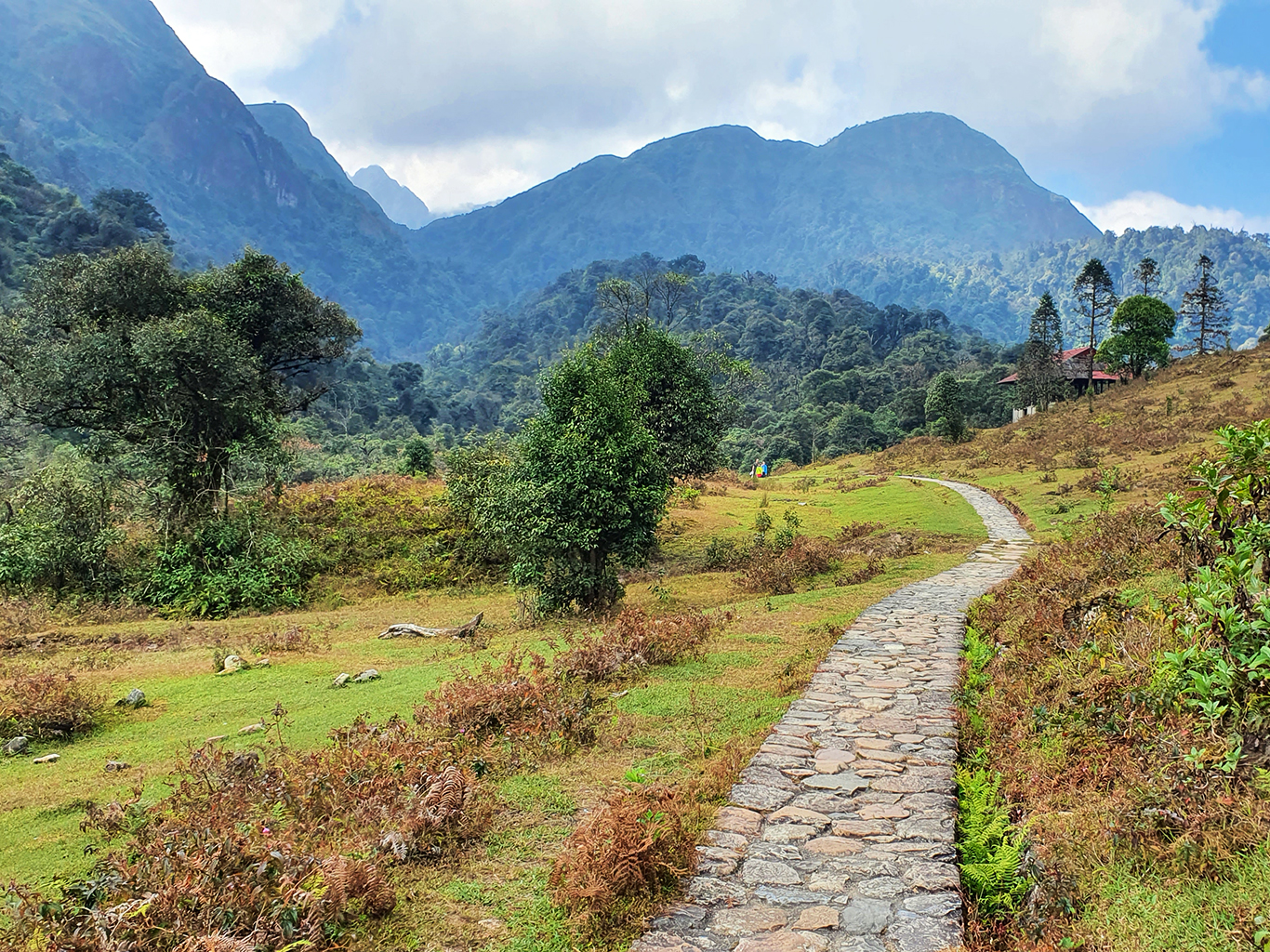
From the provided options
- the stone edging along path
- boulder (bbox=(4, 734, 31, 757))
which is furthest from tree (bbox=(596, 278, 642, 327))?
boulder (bbox=(4, 734, 31, 757))

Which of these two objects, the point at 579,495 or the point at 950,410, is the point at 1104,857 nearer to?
the point at 579,495

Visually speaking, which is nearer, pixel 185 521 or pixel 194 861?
pixel 194 861

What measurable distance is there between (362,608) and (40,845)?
1289cm

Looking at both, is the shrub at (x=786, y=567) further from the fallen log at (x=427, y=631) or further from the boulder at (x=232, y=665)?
the boulder at (x=232, y=665)

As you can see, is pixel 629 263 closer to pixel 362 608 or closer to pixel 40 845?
pixel 362 608

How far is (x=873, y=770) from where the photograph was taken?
5.66 meters

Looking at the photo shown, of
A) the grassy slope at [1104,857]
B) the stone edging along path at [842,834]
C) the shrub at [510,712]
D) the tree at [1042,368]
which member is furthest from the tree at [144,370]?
the tree at [1042,368]

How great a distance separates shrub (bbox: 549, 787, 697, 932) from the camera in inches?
155

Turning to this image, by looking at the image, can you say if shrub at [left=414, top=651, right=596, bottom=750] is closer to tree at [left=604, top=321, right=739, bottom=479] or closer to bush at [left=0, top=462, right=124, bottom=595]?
tree at [left=604, top=321, right=739, bottom=479]

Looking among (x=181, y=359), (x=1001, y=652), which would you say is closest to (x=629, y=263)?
(x=181, y=359)

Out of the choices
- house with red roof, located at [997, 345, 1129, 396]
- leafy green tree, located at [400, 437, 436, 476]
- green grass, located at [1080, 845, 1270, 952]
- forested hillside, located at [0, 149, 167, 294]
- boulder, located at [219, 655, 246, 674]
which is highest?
forested hillside, located at [0, 149, 167, 294]

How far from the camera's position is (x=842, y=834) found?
4754 mm

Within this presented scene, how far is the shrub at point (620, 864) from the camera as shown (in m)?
3.93

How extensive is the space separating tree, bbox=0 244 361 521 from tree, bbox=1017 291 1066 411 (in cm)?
5157
